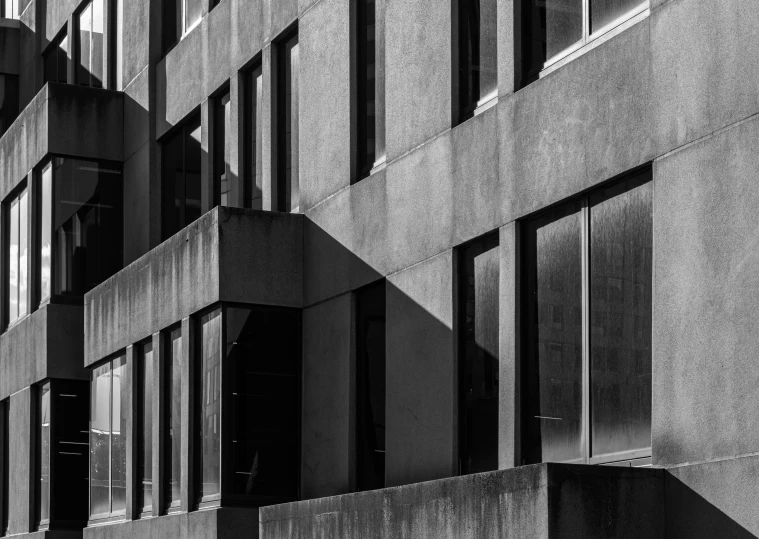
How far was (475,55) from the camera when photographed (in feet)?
50.6

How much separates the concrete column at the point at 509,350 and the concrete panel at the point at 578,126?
312 mm

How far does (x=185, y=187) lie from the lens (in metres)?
23.8

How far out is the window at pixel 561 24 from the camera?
13172 millimetres

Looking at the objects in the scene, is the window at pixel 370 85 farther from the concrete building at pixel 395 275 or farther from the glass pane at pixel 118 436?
the glass pane at pixel 118 436

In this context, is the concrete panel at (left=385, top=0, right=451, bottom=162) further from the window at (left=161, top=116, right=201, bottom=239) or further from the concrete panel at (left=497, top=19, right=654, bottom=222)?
the window at (left=161, top=116, right=201, bottom=239)

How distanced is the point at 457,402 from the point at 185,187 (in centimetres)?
988

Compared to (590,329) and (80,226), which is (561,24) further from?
(80,226)

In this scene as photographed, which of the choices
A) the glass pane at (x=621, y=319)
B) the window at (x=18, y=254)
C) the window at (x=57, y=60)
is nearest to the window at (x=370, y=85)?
the glass pane at (x=621, y=319)

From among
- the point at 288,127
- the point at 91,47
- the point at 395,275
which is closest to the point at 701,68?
the point at 395,275

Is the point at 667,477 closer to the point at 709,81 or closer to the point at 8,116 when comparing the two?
the point at 709,81

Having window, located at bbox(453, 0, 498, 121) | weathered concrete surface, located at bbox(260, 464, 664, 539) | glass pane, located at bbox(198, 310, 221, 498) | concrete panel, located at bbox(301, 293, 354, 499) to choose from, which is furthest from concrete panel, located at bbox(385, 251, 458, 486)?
glass pane, located at bbox(198, 310, 221, 498)

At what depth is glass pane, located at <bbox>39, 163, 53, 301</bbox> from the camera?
26.3 meters

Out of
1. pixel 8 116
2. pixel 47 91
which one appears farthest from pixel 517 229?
pixel 8 116

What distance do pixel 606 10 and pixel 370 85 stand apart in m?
4.92
